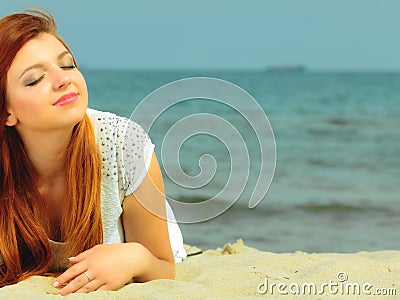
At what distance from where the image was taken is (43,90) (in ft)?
7.68

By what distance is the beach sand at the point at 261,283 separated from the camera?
2.29 m

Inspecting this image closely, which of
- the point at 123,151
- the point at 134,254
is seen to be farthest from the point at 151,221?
the point at 123,151

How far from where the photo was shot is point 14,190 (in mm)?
2604

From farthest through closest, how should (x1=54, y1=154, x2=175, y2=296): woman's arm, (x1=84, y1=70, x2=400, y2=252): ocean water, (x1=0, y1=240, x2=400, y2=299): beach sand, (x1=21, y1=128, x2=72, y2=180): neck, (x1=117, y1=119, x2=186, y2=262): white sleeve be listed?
(x1=84, y1=70, x2=400, y2=252): ocean water → (x1=117, y1=119, x2=186, y2=262): white sleeve → (x1=21, y1=128, x2=72, y2=180): neck → (x1=54, y1=154, x2=175, y2=296): woman's arm → (x1=0, y1=240, x2=400, y2=299): beach sand

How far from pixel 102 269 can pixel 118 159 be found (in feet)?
1.65

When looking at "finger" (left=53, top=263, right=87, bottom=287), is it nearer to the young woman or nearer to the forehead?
the young woman

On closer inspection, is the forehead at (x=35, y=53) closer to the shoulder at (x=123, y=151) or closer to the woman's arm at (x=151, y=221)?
the shoulder at (x=123, y=151)

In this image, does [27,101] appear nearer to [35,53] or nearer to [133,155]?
[35,53]

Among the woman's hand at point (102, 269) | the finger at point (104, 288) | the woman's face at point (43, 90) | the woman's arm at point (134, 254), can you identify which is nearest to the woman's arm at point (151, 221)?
the woman's arm at point (134, 254)

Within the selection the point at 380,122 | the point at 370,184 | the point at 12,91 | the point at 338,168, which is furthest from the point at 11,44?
the point at 380,122

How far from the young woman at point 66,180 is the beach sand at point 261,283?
13cm

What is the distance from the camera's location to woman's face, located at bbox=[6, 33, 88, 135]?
2.35m

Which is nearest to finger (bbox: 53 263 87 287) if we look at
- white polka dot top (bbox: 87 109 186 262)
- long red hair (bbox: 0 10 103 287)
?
long red hair (bbox: 0 10 103 287)

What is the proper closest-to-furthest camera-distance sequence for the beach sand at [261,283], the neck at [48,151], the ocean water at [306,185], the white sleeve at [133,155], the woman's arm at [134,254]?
the beach sand at [261,283] < the woman's arm at [134,254] < the neck at [48,151] < the white sleeve at [133,155] < the ocean water at [306,185]
